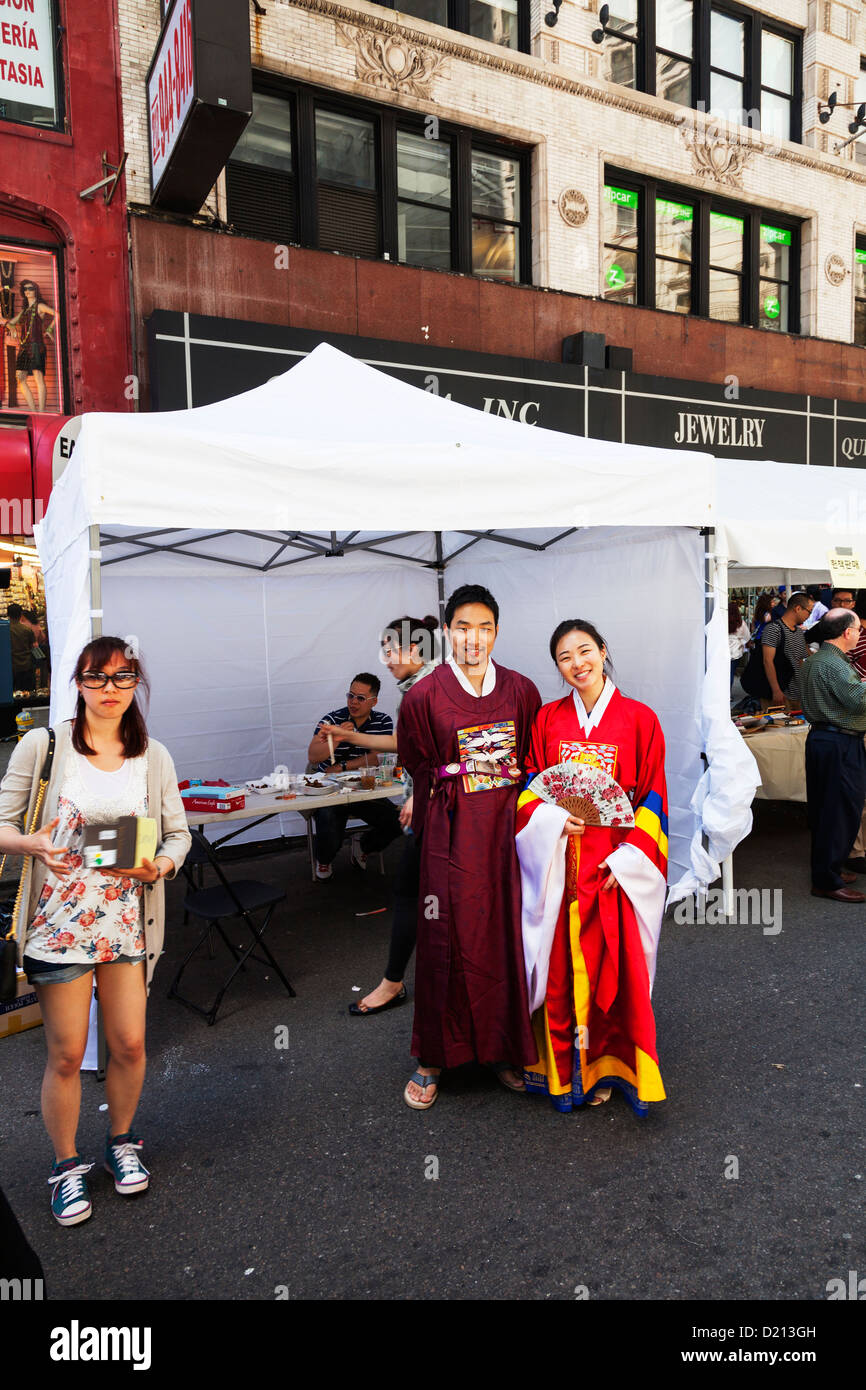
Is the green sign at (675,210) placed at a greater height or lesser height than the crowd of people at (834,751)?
greater

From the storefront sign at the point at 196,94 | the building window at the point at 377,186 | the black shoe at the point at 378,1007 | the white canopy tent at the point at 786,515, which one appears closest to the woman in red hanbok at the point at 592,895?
the black shoe at the point at 378,1007

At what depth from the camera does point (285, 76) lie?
930 cm

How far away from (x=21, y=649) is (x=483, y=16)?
9.77m

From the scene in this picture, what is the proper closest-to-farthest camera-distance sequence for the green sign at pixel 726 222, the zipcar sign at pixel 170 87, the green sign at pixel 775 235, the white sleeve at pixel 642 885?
the white sleeve at pixel 642 885
the zipcar sign at pixel 170 87
the green sign at pixel 726 222
the green sign at pixel 775 235

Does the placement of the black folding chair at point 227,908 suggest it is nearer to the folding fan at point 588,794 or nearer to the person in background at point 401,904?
the person in background at point 401,904

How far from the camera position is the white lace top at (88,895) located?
2.73 m

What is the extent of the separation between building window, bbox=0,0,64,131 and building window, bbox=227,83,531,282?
179 centimetres

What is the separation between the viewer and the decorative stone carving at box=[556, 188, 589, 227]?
1109 centimetres

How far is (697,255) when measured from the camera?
12.7m

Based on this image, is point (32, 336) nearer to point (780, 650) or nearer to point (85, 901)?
point (85, 901)

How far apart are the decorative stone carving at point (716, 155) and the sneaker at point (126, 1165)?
45.6 ft

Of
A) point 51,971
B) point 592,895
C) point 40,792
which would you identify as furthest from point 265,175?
point 51,971

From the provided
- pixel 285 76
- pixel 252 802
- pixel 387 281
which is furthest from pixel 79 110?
pixel 252 802
